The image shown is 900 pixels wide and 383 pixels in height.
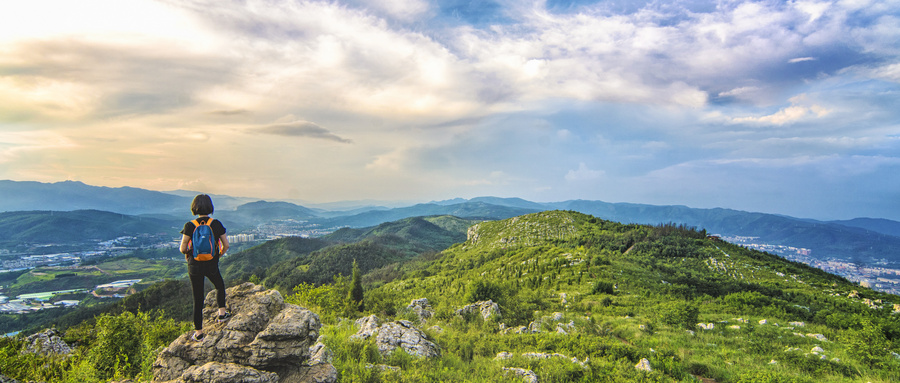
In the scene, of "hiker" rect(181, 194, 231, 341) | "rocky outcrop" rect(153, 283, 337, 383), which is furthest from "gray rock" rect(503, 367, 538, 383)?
"hiker" rect(181, 194, 231, 341)

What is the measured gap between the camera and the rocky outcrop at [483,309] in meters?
24.2

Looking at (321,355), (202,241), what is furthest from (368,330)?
(202,241)

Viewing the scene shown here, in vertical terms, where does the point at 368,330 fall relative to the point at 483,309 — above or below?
above

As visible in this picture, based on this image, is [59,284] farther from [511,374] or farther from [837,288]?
[837,288]

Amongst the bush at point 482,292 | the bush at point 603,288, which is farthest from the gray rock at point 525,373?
the bush at point 603,288

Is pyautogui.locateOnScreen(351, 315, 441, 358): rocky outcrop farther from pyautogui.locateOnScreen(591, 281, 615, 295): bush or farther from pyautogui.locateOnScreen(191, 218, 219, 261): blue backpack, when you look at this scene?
pyautogui.locateOnScreen(591, 281, 615, 295): bush

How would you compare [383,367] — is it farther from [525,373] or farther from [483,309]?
[483,309]

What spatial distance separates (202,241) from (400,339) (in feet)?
26.7

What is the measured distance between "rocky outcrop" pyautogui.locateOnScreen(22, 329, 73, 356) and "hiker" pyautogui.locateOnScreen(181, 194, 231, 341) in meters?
10.9

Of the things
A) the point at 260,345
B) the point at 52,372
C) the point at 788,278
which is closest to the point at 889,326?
the point at 788,278

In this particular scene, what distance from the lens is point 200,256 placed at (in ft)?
29.5

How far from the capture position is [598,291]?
31828 mm

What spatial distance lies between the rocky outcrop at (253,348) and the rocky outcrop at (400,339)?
3943 mm

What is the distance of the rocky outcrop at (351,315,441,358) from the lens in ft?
41.7
